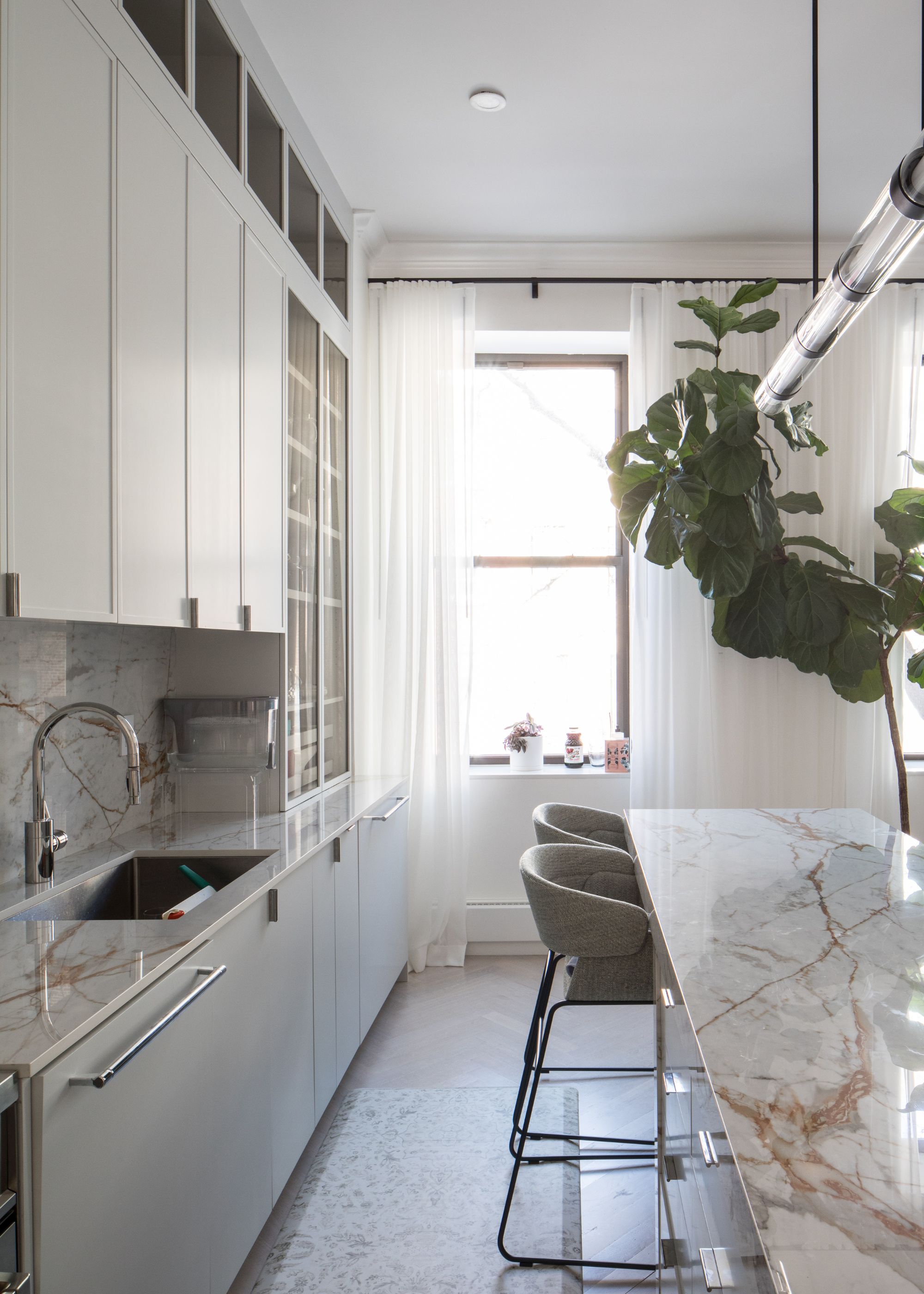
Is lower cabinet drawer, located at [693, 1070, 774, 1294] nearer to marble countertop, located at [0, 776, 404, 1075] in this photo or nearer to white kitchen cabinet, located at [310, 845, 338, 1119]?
marble countertop, located at [0, 776, 404, 1075]

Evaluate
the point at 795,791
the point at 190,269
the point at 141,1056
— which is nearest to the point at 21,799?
the point at 141,1056

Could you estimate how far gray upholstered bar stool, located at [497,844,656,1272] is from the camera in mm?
1889

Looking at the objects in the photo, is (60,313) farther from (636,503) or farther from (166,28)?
(636,503)

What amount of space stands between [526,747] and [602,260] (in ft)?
7.46

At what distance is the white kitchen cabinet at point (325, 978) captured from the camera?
2312 millimetres

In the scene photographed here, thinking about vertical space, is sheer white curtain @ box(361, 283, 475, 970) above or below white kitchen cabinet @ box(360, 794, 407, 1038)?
above

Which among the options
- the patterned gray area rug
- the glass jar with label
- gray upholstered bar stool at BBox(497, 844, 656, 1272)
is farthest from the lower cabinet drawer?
the glass jar with label

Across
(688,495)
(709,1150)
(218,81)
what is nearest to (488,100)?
(218,81)

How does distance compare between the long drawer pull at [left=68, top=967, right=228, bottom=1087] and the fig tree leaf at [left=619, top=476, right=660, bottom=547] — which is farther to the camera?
the fig tree leaf at [left=619, top=476, right=660, bottom=547]

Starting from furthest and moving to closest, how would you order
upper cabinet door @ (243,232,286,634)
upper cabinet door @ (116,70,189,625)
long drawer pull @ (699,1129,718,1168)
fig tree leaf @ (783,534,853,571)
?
1. fig tree leaf @ (783,534,853,571)
2. upper cabinet door @ (243,232,286,634)
3. upper cabinet door @ (116,70,189,625)
4. long drawer pull @ (699,1129,718,1168)

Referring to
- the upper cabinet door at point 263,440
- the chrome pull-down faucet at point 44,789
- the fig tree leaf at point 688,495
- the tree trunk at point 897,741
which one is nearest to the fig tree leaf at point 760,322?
the fig tree leaf at point 688,495

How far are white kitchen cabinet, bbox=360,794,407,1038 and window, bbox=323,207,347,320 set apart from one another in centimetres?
199

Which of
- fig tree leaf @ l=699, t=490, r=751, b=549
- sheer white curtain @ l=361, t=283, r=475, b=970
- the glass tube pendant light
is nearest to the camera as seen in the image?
the glass tube pendant light

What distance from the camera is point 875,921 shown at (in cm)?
152
